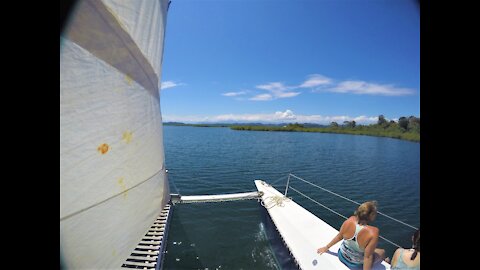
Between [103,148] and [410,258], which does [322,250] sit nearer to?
[410,258]

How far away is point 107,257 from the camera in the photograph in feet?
6.32

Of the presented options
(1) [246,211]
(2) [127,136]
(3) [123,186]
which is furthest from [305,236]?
(2) [127,136]

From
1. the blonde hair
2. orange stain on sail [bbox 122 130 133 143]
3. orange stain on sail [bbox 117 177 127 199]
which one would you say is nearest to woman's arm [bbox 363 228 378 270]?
the blonde hair

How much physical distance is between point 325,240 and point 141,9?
186 inches

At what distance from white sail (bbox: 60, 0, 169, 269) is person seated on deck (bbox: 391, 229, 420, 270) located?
3.21m

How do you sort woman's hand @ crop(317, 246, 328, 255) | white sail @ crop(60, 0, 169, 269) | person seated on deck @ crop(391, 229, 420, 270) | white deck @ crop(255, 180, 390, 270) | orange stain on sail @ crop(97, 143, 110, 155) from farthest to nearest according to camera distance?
woman's hand @ crop(317, 246, 328, 255)
white deck @ crop(255, 180, 390, 270)
person seated on deck @ crop(391, 229, 420, 270)
orange stain on sail @ crop(97, 143, 110, 155)
white sail @ crop(60, 0, 169, 269)

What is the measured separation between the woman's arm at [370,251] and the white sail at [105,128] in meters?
3.02

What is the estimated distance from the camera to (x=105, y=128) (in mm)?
1788

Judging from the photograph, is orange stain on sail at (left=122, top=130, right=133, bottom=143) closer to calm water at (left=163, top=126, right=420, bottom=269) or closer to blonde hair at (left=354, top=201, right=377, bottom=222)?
calm water at (left=163, top=126, right=420, bottom=269)

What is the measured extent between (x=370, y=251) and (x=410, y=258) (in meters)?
0.46

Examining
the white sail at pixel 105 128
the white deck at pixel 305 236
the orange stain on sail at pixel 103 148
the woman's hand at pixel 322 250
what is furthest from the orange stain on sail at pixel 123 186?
the woman's hand at pixel 322 250

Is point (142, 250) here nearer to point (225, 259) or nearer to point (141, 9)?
point (225, 259)

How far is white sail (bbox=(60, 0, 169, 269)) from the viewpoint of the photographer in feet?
4.89
